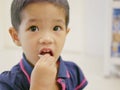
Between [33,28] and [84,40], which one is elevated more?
[33,28]

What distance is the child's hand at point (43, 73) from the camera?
48 centimetres

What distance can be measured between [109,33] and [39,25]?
92 cm

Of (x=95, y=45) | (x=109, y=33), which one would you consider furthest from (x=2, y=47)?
(x=109, y=33)

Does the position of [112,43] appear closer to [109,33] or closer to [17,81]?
[109,33]

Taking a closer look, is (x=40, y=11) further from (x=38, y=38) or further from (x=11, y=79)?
(x=11, y=79)

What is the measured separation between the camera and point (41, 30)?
1.66 ft

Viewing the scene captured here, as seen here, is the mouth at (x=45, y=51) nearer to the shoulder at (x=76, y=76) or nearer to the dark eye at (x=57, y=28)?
the dark eye at (x=57, y=28)

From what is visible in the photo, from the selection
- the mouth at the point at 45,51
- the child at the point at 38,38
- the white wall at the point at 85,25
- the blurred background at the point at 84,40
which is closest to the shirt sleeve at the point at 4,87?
the child at the point at 38,38

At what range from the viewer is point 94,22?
66.1 inches

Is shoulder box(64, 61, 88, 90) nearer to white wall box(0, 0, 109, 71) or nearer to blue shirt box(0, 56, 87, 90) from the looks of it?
blue shirt box(0, 56, 87, 90)

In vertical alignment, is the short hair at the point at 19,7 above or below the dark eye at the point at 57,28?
above

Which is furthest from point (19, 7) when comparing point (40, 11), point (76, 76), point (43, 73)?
point (76, 76)

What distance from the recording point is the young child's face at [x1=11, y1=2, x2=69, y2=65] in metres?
0.50

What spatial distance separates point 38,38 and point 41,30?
18 mm
